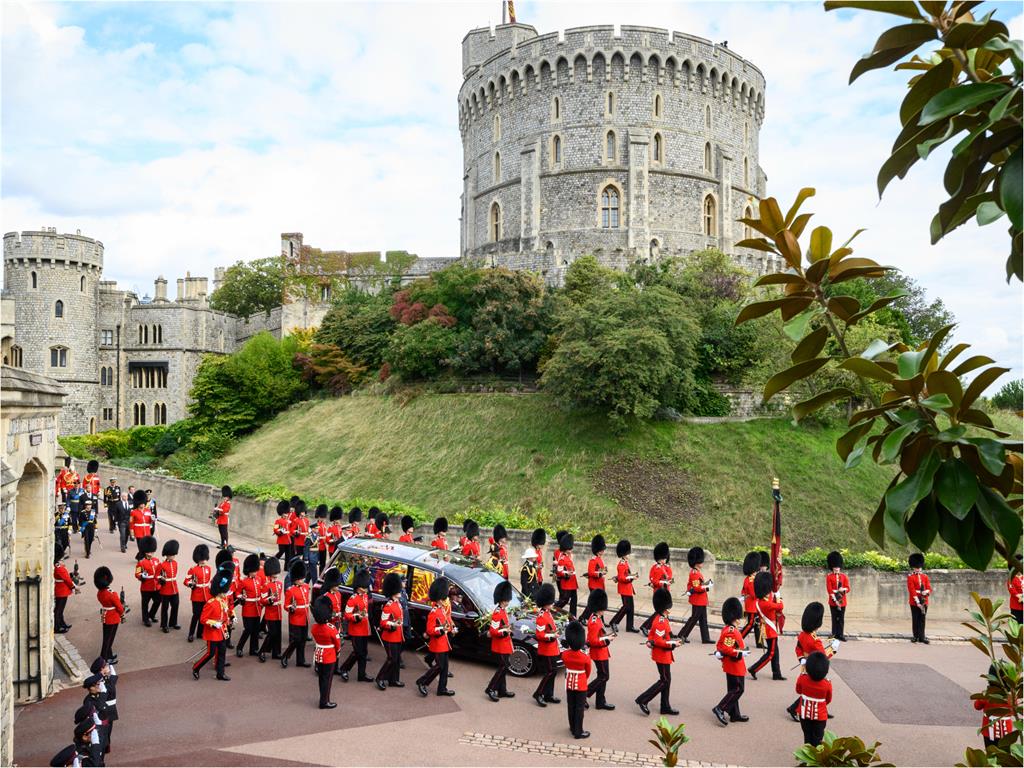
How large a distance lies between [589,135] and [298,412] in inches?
1028

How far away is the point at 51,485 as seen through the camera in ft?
39.0

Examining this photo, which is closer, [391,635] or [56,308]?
[391,635]

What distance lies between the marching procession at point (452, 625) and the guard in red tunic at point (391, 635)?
2cm

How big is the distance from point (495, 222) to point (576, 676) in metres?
48.5

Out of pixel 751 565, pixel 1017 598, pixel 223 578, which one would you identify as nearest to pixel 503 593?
pixel 751 565

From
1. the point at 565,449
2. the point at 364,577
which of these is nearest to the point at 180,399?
the point at 565,449

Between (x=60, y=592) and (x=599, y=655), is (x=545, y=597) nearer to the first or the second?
(x=599, y=655)

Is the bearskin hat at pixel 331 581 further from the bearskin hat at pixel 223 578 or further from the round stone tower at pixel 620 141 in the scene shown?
the round stone tower at pixel 620 141

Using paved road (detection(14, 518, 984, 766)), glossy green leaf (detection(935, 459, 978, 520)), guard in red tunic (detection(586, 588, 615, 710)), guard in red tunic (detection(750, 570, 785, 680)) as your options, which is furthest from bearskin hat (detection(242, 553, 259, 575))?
glossy green leaf (detection(935, 459, 978, 520))

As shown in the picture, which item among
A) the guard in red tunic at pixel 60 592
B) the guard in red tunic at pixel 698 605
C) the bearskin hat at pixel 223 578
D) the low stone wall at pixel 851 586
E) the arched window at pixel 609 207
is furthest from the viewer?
the arched window at pixel 609 207

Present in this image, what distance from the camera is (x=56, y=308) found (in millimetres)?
55406

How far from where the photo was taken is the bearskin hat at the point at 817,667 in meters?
9.18

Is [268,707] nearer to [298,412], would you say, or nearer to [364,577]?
[364,577]

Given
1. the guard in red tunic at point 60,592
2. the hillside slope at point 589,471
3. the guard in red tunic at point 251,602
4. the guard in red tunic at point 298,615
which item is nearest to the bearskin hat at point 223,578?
the guard in red tunic at point 251,602
